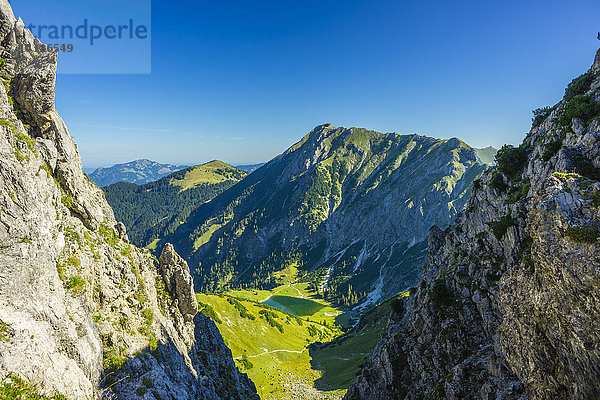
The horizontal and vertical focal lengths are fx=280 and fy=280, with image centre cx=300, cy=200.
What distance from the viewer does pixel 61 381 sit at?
18.5 metres

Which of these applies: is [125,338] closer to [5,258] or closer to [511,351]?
[5,258]

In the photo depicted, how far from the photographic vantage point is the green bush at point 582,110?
3100 cm

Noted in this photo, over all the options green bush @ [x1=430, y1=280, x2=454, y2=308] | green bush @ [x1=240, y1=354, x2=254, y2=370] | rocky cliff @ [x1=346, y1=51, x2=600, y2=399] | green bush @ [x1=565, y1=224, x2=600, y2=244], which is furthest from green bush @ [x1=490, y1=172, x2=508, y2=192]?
green bush @ [x1=240, y1=354, x2=254, y2=370]

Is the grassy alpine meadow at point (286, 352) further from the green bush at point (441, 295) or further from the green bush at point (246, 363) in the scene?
the green bush at point (441, 295)

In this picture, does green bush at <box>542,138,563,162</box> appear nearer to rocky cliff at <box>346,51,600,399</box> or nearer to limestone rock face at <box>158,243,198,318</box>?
rocky cliff at <box>346,51,600,399</box>

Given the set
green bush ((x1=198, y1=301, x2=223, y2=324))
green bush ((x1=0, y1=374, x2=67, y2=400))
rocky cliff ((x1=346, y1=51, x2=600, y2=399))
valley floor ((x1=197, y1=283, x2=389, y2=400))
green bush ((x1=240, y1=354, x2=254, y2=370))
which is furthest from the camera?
green bush ((x1=198, y1=301, x2=223, y2=324))

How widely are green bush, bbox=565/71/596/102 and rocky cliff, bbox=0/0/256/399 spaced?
64912 mm

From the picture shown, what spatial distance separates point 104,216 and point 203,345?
3383 centimetres

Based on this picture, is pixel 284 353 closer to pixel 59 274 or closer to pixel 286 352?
pixel 286 352

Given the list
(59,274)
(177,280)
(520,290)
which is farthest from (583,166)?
(177,280)

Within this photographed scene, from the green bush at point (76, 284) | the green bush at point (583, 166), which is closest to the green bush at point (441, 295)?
the green bush at point (583, 166)

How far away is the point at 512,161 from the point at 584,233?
3057cm

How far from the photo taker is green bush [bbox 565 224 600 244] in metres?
16.1

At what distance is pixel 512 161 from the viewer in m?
42.0
